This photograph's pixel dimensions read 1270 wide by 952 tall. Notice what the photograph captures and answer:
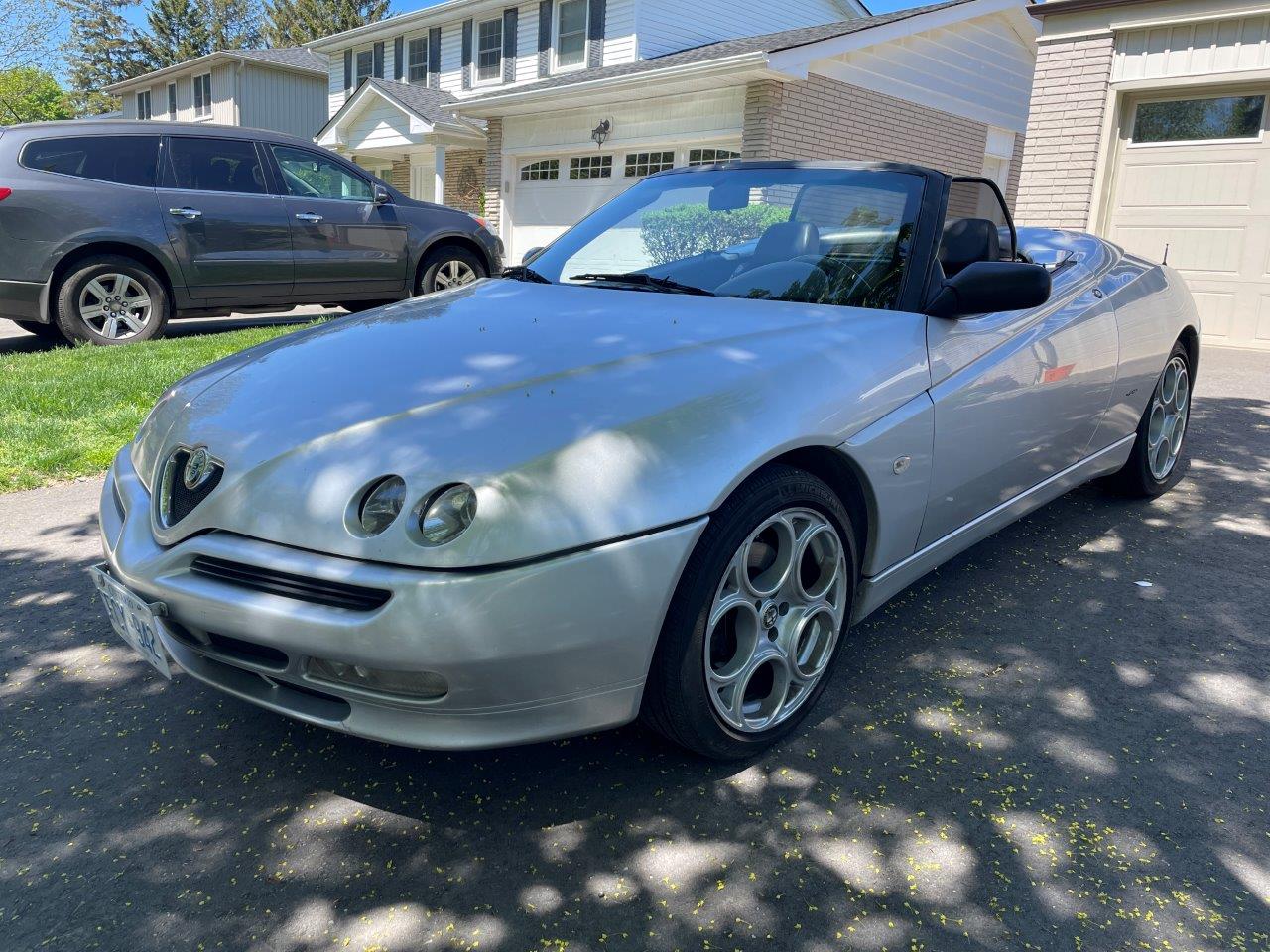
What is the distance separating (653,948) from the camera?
1.93 meters

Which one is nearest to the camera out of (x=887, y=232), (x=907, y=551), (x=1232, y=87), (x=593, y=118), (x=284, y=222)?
(x=907, y=551)

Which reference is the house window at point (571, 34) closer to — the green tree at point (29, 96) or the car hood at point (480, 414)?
the car hood at point (480, 414)

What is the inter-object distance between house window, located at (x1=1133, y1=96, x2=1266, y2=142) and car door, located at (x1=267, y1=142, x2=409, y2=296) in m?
8.01

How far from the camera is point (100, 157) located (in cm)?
781

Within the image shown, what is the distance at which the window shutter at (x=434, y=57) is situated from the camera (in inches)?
928

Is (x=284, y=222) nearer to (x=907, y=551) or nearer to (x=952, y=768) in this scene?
(x=907, y=551)

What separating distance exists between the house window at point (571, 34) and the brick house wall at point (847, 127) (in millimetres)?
6256

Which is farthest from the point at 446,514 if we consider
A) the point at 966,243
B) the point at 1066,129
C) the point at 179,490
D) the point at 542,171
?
the point at 542,171

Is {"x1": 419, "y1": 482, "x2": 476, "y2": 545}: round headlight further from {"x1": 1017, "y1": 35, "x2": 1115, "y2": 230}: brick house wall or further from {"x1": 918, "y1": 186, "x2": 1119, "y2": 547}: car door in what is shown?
{"x1": 1017, "y1": 35, "x2": 1115, "y2": 230}: brick house wall

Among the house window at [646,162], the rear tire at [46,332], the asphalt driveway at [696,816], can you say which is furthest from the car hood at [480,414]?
the house window at [646,162]

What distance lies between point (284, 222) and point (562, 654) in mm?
7531

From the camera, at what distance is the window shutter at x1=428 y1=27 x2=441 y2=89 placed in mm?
23578

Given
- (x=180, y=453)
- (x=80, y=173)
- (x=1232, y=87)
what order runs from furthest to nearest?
(x=1232, y=87)
(x=80, y=173)
(x=180, y=453)

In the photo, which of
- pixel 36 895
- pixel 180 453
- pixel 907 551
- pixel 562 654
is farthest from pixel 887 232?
pixel 36 895
